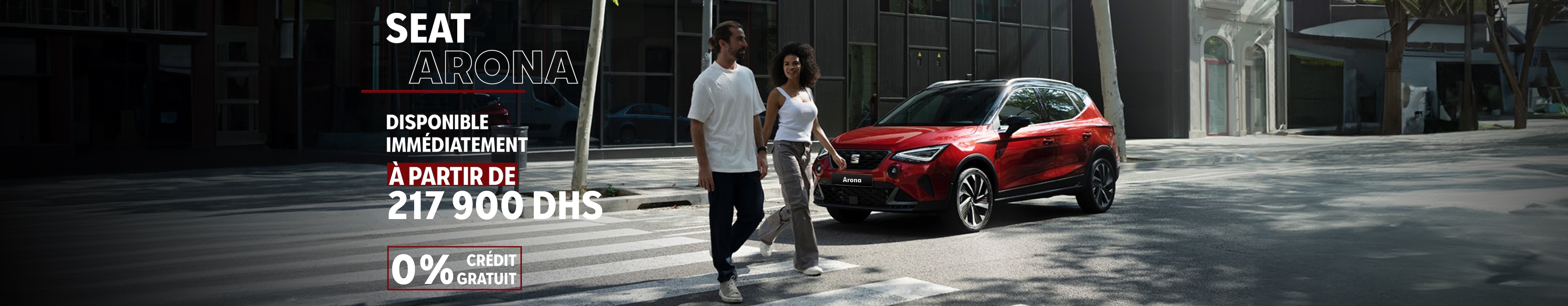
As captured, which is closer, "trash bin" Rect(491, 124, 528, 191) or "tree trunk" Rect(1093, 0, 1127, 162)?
"trash bin" Rect(491, 124, 528, 191)

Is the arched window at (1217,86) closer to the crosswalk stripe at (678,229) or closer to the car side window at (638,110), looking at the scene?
the car side window at (638,110)

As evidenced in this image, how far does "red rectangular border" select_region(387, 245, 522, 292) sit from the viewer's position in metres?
6.29

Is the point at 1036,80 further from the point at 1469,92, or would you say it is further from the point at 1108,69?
the point at 1469,92

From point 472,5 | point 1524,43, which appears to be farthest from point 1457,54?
point 472,5

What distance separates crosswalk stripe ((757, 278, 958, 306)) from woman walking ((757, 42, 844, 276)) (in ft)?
1.73

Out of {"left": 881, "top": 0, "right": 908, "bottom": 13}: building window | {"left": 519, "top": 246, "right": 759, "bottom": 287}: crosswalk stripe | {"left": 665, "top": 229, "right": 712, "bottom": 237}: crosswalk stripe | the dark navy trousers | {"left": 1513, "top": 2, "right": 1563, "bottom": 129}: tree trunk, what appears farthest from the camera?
{"left": 1513, "top": 2, "right": 1563, "bottom": 129}: tree trunk

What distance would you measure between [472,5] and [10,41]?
26.7ft

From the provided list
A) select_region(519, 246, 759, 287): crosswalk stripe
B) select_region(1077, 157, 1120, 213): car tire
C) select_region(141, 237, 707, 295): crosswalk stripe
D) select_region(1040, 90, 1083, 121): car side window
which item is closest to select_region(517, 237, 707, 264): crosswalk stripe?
select_region(141, 237, 707, 295): crosswalk stripe

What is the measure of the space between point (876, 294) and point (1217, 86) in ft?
104

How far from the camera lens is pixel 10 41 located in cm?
1900

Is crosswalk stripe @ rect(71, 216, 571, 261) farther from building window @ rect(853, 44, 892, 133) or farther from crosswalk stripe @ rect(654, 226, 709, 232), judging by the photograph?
building window @ rect(853, 44, 892, 133)

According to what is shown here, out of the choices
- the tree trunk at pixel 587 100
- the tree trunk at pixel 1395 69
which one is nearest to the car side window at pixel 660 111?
the tree trunk at pixel 587 100

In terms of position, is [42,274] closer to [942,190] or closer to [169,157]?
[942,190]

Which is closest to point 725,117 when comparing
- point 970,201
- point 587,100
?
point 970,201
